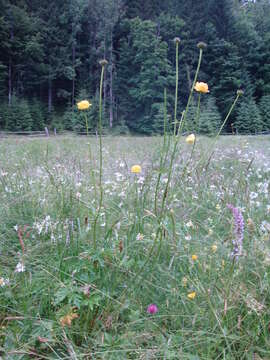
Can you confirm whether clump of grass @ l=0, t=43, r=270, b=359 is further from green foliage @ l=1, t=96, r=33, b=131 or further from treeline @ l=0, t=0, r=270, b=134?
treeline @ l=0, t=0, r=270, b=134

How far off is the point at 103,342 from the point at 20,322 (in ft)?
0.97

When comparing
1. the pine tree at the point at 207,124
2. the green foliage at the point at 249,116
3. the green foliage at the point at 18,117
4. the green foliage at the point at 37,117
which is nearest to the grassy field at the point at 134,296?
the pine tree at the point at 207,124

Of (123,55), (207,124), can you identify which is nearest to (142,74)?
(123,55)

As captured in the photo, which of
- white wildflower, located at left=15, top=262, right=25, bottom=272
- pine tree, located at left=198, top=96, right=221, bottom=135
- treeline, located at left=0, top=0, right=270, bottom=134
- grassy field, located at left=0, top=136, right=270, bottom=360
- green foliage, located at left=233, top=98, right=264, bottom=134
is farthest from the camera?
treeline, located at left=0, top=0, right=270, bottom=134

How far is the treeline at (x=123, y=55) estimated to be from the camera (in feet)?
91.6

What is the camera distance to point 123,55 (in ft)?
101

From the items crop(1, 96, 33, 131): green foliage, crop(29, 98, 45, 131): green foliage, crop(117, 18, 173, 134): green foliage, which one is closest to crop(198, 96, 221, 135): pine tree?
crop(1, 96, 33, 131): green foliage

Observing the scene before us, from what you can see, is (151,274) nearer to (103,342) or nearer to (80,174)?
(103,342)

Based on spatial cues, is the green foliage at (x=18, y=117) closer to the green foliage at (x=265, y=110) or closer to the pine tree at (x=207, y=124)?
the green foliage at (x=265, y=110)

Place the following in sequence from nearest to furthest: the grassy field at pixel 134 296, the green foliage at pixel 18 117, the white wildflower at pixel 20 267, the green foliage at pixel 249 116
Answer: the grassy field at pixel 134 296
the white wildflower at pixel 20 267
the green foliage at pixel 249 116
the green foliage at pixel 18 117

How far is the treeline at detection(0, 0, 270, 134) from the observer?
91.6ft

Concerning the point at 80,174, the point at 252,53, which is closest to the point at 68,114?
the point at 252,53

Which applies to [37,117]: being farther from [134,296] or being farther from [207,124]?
[134,296]

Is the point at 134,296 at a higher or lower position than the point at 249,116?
lower
